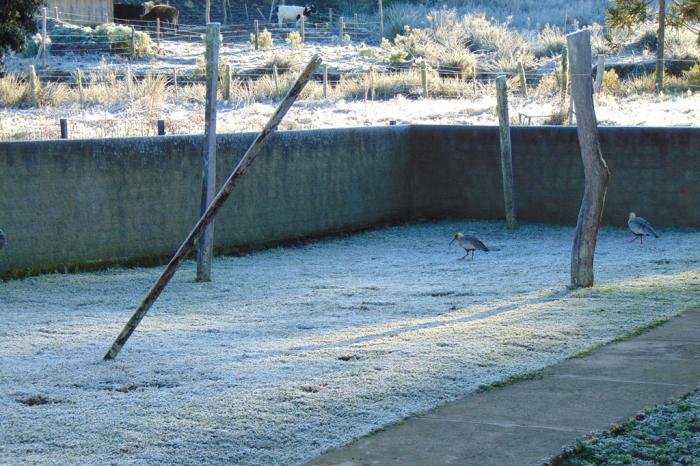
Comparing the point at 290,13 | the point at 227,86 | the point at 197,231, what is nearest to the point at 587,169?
the point at 197,231

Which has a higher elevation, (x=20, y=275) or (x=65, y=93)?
(x=65, y=93)

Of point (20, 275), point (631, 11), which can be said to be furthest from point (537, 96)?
point (20, 275)

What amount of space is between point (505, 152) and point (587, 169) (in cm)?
608

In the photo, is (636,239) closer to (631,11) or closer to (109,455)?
(631,11)

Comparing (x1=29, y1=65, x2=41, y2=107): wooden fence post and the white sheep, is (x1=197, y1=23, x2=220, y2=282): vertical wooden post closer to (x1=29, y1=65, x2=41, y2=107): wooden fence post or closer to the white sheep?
(x1=29, y1=65, x2=41, y2=107): wooden fence post

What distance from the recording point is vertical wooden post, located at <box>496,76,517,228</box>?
17500 millimetres

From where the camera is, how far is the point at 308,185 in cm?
1716

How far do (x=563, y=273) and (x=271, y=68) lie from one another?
25.4 m

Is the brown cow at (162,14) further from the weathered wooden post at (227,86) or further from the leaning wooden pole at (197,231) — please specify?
the leaning wooden pole at (197,231)

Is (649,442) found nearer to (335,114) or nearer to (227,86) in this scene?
(335,114)

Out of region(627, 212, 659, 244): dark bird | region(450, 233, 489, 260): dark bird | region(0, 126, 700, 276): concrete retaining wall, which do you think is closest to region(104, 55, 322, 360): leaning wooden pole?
region(0, 126, 700, 276): concrete retaining wall

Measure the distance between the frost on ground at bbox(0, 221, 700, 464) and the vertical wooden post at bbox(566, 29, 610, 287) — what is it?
361mm

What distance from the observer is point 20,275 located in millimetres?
13016

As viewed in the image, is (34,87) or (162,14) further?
(162,14)
